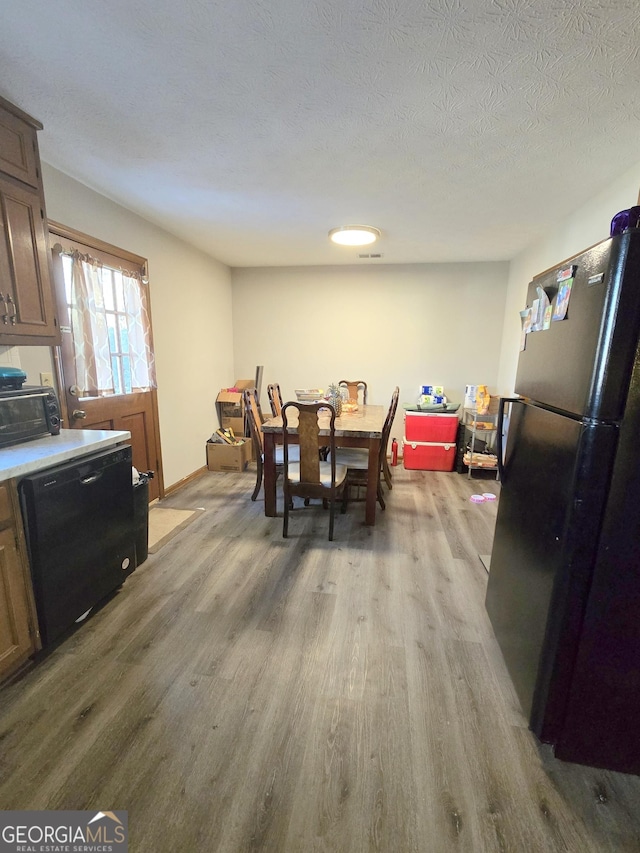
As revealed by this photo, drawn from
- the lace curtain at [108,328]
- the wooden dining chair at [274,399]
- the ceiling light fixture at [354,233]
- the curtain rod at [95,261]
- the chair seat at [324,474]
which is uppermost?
the ceiling light fixture at [354,233]

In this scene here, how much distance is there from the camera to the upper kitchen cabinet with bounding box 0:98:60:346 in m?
1.65

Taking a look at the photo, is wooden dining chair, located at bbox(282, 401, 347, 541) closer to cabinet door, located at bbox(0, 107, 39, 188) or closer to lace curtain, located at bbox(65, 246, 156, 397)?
lace curtain, located at bbox(65, 246, 156, 397)

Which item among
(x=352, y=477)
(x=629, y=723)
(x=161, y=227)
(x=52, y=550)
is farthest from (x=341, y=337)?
(x=629, y=723)

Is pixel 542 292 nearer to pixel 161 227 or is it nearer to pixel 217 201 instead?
pixel 217 201

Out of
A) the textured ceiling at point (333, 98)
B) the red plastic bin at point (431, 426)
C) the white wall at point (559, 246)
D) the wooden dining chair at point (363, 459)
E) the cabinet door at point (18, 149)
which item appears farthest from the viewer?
the red plastic bin at point (431, 426)

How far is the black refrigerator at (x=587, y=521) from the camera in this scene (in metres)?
0.97

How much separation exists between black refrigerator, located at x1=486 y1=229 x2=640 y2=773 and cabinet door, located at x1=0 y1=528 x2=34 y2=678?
6.56 ft

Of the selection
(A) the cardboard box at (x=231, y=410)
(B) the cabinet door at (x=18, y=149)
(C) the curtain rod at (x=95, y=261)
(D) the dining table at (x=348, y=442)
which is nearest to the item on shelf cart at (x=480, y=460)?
(D) the dining table at (x=348, y=442)

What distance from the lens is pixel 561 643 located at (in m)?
1.12

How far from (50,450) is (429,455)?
12.4ft

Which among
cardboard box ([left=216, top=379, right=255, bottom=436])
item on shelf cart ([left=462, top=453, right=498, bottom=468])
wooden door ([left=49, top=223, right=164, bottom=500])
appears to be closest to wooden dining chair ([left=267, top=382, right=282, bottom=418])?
cardboard box ([left=216, top=379, right=255, bottom=436])

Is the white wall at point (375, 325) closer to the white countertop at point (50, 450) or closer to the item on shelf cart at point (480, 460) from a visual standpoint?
the item on shelf cart at point (480, 460)

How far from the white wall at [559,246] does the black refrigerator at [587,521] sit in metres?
1.56

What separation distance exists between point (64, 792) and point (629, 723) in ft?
5.91
